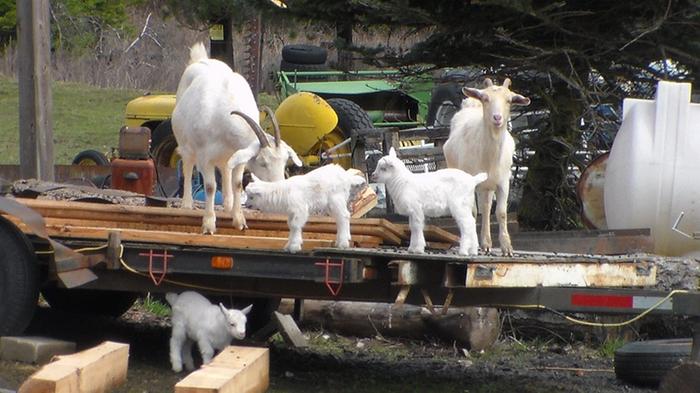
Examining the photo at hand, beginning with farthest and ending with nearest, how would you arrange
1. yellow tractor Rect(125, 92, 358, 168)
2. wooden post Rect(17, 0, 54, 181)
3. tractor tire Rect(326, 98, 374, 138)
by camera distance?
tractor tire Rect(326, 98, 374, 138) → yellow tractor Rect(125, 92, 358, 168) → wooden post Rect(17, 0, 54, 181)

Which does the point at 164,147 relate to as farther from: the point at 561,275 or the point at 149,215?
the point at 561,275

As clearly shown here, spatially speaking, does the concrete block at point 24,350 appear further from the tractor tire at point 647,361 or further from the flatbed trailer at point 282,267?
the tractor tire at point 647,361

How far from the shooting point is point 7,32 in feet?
98.9

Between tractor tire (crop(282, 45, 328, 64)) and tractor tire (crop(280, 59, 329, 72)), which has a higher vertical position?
tractor tire (crop(282, 45, 328, 64))

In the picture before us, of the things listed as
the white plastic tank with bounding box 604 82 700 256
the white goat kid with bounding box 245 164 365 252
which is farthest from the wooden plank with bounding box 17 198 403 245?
the white plastic tank with bounding box 604 82 700 256

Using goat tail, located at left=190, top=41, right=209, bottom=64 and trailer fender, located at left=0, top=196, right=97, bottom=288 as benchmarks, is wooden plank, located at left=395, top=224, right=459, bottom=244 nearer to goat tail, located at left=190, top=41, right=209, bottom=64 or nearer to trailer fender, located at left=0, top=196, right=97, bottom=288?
trailer fender, located at left=0, top=196, right=97, bottom=288

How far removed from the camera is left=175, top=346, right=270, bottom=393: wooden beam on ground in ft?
23.8

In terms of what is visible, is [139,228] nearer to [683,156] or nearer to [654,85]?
[683,156]

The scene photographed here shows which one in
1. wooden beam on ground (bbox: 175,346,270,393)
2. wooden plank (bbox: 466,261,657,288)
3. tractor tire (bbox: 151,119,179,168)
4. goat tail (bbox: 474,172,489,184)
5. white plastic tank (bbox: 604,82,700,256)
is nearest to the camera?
wooden beam on ground (bbox: 175,346,270,393)

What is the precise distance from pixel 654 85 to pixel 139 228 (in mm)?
6077

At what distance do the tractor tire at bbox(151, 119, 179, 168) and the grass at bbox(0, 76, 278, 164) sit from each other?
4.60 metres

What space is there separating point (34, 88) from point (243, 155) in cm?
425

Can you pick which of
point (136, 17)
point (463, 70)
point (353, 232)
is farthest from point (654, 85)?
point (136, 17)

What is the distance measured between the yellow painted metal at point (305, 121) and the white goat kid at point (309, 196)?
301 inches
